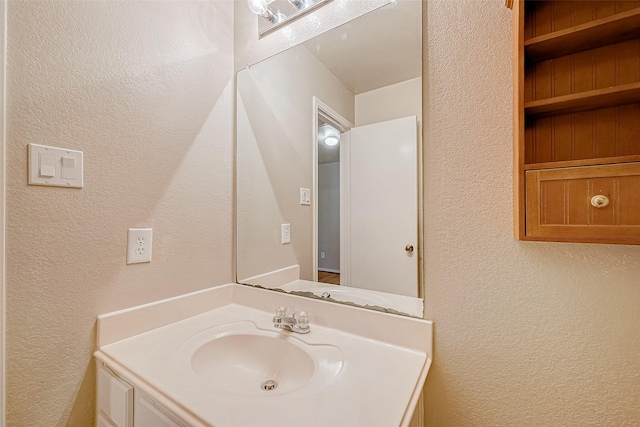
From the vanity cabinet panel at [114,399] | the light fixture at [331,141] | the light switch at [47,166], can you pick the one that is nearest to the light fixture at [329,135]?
the light fixture at [331,141]

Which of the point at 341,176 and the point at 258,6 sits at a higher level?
the point at 258,6

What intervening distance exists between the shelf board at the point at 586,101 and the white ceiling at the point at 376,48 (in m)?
0.35

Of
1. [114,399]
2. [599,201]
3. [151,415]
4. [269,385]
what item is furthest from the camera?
[269,385]

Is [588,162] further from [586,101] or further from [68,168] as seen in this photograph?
[68,168]

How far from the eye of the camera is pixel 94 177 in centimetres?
82

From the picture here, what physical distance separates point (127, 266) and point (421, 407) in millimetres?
1026

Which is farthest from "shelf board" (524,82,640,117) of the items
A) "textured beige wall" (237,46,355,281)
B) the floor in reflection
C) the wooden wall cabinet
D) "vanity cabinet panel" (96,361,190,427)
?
"vanity cabinet panel" (96,361,190,427)

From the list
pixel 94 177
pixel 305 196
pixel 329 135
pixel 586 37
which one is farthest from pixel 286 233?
pixel 586 37

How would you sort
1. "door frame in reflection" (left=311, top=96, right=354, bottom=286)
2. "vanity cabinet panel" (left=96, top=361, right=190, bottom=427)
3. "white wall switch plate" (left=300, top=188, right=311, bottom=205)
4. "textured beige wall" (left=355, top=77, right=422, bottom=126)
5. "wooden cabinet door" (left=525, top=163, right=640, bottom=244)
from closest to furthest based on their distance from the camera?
"wooden cabinet door" (left=525, top=163, right=640, bottom=244) < "vanity cabinet panel" (left=96, top=361, right=190, bottom=427) < "textured beige wall" (left=355, top=77, right=422, bottom=126) < "door frame in reflection" (left=311, top=96, right=354, bottom=286) < "white wall switch plate" (left=300, top=188, right=311, bottom=205)

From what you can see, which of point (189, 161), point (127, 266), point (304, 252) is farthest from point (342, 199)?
point (127, 266)

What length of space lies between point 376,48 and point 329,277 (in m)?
0.85

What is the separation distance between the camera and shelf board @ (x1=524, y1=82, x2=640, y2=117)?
52 cm

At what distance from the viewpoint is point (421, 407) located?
0.80m

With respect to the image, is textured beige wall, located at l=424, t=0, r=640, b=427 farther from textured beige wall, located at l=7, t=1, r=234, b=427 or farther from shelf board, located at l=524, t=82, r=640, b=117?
textured beige wall, located at l=7, t=1, r=234, b=427
